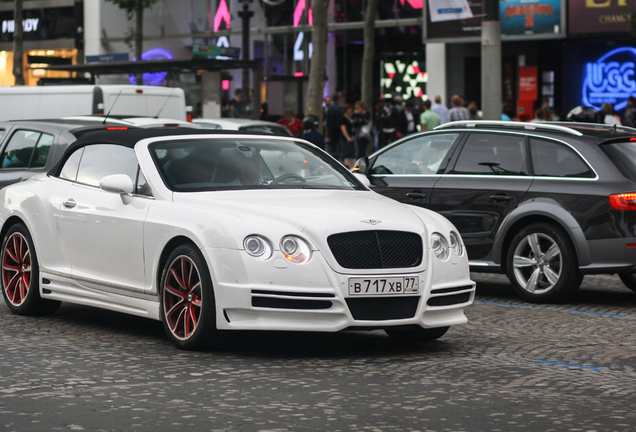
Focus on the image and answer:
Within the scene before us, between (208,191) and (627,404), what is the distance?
128 inches

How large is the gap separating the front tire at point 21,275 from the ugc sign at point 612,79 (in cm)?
2521

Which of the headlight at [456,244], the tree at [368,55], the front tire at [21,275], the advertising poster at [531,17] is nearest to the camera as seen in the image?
the headlight at [456,244]

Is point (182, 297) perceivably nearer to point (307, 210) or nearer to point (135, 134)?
point (307, 210)

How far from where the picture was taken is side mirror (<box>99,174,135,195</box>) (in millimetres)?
8141

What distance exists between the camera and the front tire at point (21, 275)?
30.3 ft

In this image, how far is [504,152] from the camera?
11.3m

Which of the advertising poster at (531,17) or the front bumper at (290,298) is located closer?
the front bumper at (290,298)

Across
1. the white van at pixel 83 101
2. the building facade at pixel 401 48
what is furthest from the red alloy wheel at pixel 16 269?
the building facade at pixel 401 48

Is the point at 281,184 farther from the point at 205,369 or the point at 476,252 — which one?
the point at 476,252

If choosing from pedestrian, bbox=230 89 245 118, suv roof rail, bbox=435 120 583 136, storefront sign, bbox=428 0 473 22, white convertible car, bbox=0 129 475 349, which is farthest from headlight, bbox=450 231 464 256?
storefront sign, bbox=428 0 473 22

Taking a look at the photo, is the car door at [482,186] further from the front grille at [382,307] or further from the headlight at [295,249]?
the headlight at [295,249]

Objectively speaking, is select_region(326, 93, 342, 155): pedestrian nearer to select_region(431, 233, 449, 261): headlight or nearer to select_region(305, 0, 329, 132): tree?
select_region(305, 0, 329, 132): tree

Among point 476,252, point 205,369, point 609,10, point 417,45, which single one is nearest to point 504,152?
point 476,252

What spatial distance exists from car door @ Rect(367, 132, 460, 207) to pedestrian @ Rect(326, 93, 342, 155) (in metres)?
17.2
